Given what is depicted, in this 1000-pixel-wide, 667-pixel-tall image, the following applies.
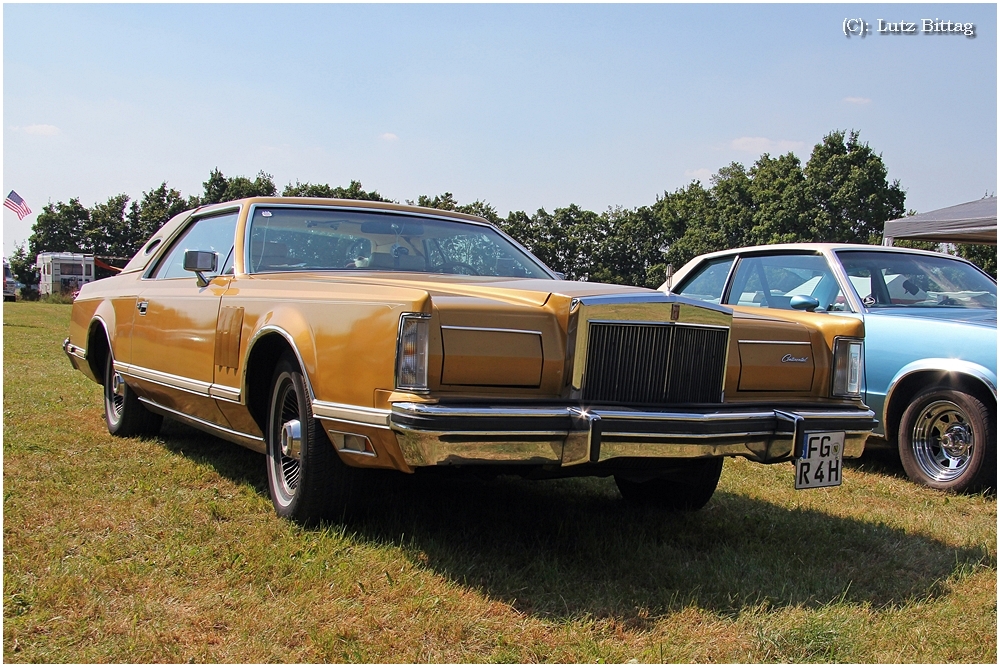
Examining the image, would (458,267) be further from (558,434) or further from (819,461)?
(819,461)

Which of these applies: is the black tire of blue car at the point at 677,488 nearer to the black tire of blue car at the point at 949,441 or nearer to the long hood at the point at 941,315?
the black tire of blue car at the point at 949,441

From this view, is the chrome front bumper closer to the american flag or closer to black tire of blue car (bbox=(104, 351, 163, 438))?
black tire of blue car (bbox=(104, 351, 163, 438))

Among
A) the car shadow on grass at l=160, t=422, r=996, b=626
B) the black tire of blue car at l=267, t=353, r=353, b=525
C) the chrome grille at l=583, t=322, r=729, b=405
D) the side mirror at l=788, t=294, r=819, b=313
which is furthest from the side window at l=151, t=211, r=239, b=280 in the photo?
the side mirror at l=788, t=294, r=819, b=313

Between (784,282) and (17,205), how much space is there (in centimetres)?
2293

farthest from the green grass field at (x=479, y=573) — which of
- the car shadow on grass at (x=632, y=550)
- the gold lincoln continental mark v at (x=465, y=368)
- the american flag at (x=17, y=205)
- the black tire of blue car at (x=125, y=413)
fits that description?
the american flag at (x=17, y=205)

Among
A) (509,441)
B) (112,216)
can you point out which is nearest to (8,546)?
(509,441)

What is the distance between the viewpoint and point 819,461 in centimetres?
358

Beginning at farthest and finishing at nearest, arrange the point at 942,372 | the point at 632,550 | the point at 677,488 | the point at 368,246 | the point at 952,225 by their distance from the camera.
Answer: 1. the point at 952,225
2. the point at 942,372
3. the point at 368,246
4. the point at 677,488
5. the point at 632,550

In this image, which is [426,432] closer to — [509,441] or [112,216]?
[509,441]

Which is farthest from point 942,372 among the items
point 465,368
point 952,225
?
point 952,225

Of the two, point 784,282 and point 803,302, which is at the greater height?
point 784,282

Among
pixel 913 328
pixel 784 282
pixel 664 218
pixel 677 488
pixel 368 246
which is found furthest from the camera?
pixel 664 218

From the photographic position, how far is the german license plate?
11.6ft

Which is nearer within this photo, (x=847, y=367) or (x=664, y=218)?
(x=847, y=367)
